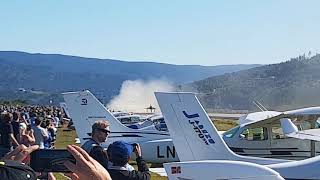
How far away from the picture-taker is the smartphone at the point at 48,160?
2537 millimetres

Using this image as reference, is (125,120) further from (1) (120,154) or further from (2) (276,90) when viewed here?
(2) (276,90)

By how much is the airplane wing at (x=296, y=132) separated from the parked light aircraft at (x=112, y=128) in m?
5.04

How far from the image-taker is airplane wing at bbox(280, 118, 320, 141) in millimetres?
10570

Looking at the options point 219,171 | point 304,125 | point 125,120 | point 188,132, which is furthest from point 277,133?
point 125,120

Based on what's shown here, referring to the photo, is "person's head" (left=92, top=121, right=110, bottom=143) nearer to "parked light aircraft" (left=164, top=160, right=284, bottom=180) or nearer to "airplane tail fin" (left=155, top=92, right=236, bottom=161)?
"parked light aircraft" (left=164, top=160, right=284, bottom=180)

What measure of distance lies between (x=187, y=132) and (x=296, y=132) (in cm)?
204

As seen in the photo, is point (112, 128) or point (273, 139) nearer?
point (273, 139)

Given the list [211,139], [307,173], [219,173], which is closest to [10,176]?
[219,173]

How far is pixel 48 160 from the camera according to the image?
258 cm

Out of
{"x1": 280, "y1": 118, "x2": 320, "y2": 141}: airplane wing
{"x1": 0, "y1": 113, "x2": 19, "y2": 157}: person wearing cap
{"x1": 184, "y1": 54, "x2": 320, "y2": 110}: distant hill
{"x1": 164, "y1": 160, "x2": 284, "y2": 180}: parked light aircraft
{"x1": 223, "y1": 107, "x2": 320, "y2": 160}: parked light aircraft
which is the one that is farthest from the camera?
{"x1": 184, "y1": 54, "x2": 320, "y2": 110}: distant hill

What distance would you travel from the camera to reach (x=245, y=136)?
13203 mm

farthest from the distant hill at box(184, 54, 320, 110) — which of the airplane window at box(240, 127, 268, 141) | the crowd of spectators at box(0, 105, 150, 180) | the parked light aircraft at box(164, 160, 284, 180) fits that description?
the parked light aircraft at box(164, 160, 284, 180)

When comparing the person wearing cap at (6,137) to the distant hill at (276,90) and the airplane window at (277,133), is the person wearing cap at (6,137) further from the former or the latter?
the distant hill at (276,90)

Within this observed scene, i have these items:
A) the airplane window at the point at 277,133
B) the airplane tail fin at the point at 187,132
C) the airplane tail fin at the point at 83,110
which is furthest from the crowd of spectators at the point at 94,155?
the airplane window at the point at 277,133
